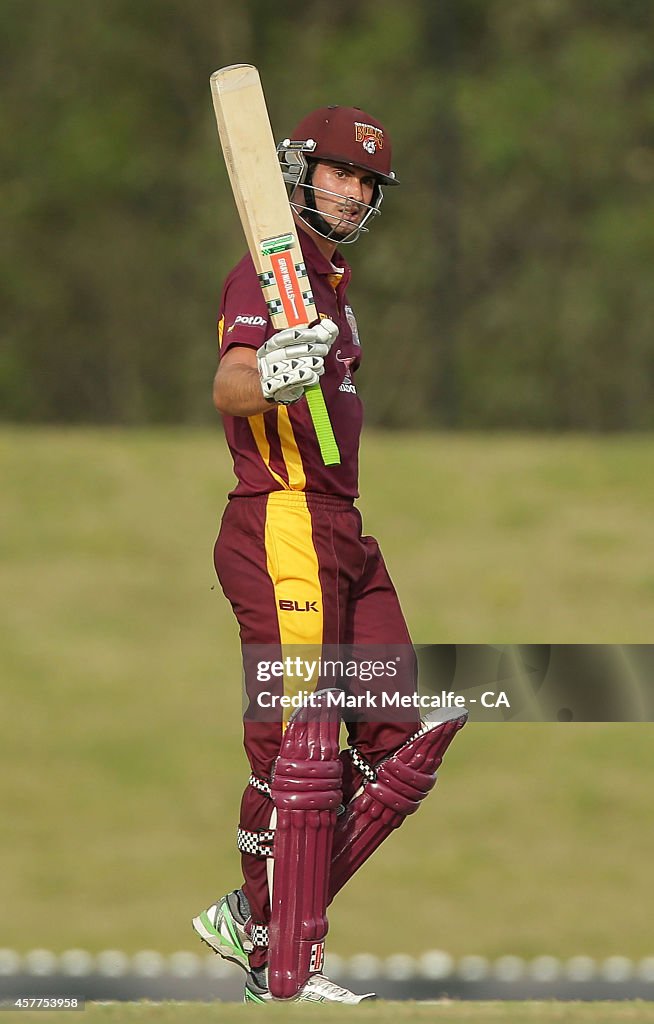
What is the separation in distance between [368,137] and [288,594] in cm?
84

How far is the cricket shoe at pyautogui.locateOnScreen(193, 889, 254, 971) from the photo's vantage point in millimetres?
3512

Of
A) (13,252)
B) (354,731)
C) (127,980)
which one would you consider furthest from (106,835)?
(13,252)

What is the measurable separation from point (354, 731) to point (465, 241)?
10.1 m

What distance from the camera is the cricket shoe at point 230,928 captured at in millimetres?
3512

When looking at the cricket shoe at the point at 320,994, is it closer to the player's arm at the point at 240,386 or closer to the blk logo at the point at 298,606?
the blk logo at the point at 298,606

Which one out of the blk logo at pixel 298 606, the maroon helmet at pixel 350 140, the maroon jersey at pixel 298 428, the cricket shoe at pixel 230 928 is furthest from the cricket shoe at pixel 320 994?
the maroon helmet at pixel 350 140

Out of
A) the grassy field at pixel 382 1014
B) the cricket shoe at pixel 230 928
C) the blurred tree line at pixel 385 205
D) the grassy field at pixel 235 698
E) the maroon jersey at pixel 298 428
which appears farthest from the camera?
the blurred tree line at pixel 385 205

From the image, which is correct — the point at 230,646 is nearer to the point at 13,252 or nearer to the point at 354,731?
the point at 354,731

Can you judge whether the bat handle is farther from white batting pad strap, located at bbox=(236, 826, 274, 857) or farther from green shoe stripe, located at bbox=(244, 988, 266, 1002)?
green shoe stripe, located at bbox=(244, 988, 266, 1002)

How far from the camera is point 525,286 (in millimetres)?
14109

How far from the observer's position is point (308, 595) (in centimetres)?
333

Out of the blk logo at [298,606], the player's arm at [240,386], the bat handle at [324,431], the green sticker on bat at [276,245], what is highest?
the green sticker on bat at [276,245]

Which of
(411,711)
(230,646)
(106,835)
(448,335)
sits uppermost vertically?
(448,335)

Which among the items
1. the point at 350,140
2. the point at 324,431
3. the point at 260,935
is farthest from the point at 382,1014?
the point at 350,140
